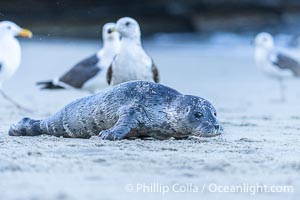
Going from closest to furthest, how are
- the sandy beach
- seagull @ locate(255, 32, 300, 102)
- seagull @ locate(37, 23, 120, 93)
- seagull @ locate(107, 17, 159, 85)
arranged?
1. the sandy beach
2. seagull @ locate(107, 17, 159, 85)
3. seagull @ locate(37, 23, 120, 93)
4. seagull @ locate(255, 32, 300, 102)

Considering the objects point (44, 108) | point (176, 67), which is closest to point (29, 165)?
point (44, 108)

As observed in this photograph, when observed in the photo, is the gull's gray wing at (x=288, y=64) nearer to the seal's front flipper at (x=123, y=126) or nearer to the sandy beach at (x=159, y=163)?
the sandy beach at (x=159, y=163)

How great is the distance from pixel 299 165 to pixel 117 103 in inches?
58.9

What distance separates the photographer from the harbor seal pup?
5.08 m

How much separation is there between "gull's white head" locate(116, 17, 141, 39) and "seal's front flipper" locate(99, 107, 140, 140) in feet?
8.88

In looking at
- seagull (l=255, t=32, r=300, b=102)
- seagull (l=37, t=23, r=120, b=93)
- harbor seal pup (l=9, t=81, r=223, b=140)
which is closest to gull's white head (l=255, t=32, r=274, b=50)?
seagull (l=255, t=32, r=300, b=102)

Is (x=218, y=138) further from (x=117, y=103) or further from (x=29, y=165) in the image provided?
(x=29, y=165)

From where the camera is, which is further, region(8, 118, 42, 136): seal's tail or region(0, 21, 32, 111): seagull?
region(0, 21, 32, 111): seagull

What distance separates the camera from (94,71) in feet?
28.6

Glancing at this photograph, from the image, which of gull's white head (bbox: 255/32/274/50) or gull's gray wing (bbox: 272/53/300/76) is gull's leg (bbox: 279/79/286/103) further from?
gull's white head (bbox: 255/32/274/50)

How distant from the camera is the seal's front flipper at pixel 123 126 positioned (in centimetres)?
493

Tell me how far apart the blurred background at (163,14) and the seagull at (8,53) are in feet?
59.9

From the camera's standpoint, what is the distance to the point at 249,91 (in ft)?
35.6

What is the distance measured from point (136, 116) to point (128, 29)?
2.91m
